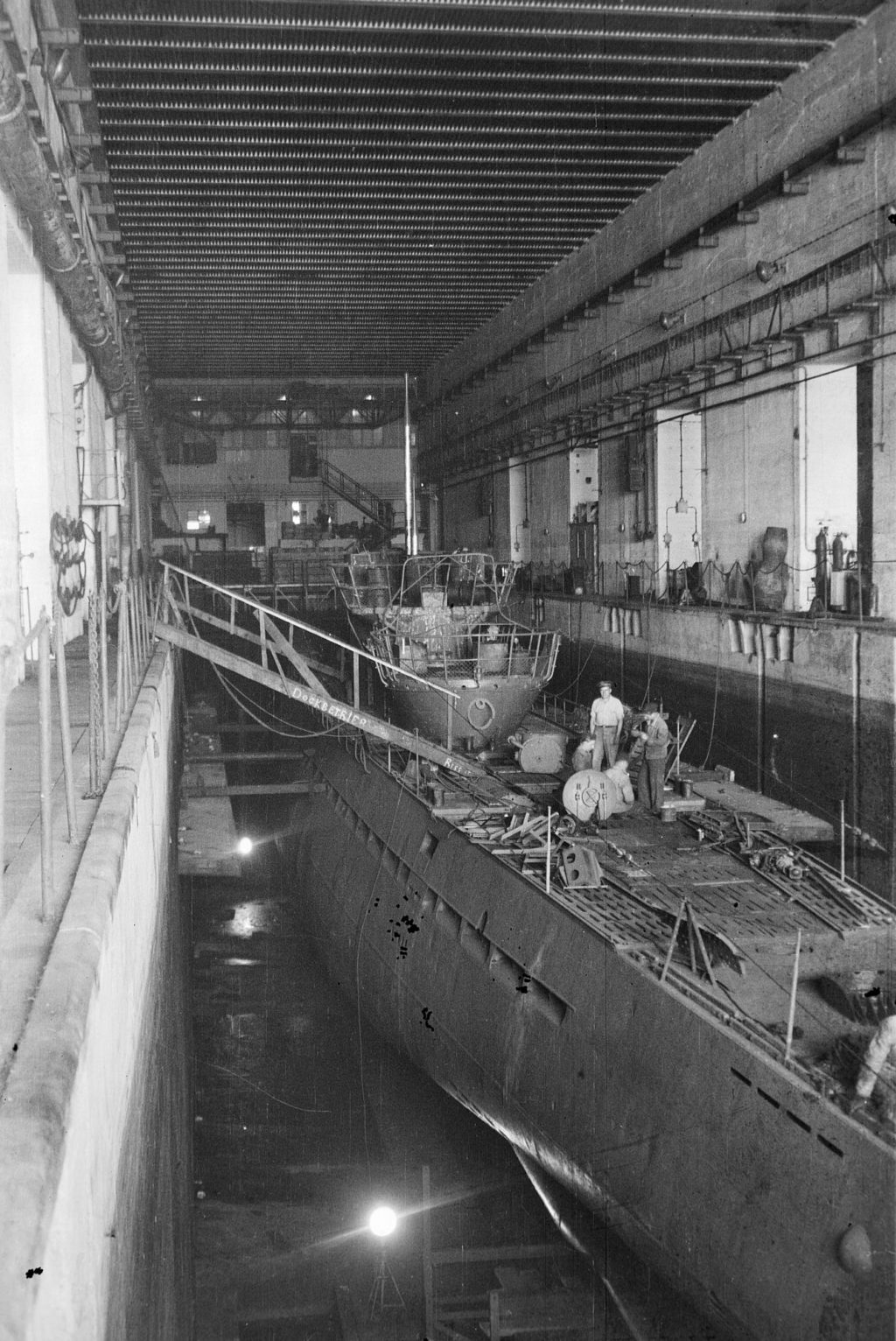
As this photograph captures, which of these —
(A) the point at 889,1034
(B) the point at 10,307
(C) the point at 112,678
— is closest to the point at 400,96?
(B) the point at 10,307

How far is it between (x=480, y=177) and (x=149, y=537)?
79.2 feet

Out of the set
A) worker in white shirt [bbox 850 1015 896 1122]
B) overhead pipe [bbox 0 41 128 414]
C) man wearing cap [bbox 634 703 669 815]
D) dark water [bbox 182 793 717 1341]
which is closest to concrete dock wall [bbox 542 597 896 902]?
man wearing cap [bbox 634 703 669 815]

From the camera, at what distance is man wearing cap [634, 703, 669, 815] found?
45.9ft

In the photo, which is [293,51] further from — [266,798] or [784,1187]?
[266,798]

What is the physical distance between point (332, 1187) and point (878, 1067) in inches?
281

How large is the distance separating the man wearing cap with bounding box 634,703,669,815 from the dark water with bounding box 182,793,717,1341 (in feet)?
14.6

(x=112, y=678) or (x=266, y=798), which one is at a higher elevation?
(x=112, y=678)

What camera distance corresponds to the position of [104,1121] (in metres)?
5.20

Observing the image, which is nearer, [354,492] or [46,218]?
[46,218]

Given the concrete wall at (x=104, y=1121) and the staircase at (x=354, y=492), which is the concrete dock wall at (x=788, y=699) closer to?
the concrete wall at (x=104, y=1121)

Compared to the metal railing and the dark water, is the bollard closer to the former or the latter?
the metal railing

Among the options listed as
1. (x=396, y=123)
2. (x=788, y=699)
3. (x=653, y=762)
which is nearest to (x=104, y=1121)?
(x=653, y=762)

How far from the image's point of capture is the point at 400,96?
17.7 m

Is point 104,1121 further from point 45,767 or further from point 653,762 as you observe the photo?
point 653,762
